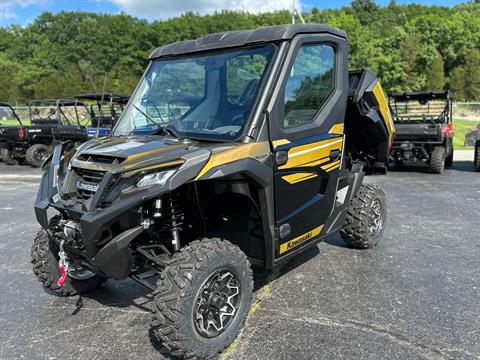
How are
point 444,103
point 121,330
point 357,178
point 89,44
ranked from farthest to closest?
point 89,44, point 444,103, point 357,178, point 121,330

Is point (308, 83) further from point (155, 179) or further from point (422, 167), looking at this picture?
point (422, 167)

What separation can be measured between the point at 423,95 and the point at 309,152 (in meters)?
10.6

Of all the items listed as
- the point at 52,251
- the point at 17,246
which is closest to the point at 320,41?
the point at 52,251

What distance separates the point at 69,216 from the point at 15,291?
1802 millimetres

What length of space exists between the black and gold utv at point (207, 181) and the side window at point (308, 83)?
2cm

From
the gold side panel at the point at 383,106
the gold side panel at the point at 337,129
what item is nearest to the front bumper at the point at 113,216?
the gold side panel at the point at 337,129

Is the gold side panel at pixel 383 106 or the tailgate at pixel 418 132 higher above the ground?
the gold side panel at pixel 383 106

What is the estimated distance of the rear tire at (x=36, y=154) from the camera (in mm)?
14273

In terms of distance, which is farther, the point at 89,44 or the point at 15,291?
the point at 89,44

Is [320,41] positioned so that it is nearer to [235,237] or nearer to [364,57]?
[235,237]

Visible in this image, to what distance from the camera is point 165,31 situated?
85.4 metres

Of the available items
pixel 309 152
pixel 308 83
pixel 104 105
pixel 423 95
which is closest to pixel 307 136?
pixel 309 152

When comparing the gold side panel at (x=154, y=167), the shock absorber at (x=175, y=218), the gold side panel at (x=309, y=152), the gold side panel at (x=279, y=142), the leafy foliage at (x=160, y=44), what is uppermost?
the leafy foliage at (x=160, y=44)

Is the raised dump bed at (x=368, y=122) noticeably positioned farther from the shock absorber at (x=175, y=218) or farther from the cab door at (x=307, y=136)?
the shock absorber at (x=175, y=218)
